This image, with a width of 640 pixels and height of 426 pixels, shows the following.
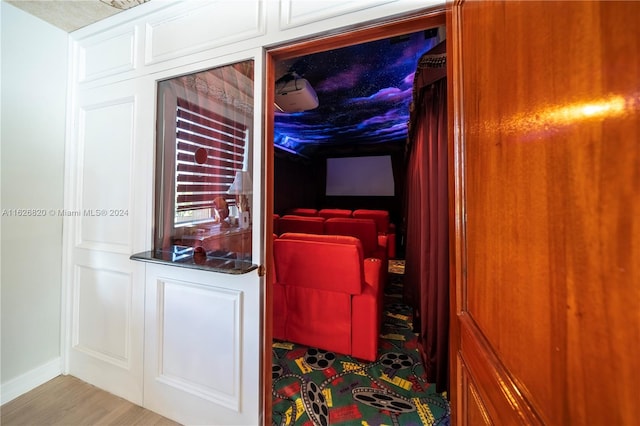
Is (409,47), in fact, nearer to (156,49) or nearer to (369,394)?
(156,49)

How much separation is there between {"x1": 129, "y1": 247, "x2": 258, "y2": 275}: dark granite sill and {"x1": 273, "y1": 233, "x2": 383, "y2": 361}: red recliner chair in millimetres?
625

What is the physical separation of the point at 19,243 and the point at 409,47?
3.26 m

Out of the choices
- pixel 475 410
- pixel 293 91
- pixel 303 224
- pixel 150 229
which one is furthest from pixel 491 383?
pixel 303 224

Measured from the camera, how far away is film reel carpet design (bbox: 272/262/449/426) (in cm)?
141

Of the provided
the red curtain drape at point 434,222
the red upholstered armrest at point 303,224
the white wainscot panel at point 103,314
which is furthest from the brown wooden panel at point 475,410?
the red upholstered armrest at point 303,224

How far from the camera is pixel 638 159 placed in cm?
25

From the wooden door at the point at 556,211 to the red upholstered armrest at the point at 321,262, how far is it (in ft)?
3.75

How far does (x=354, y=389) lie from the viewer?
5.32 ft

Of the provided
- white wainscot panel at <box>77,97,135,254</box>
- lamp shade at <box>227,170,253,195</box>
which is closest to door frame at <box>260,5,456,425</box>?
lamp shade at <box>227,170,253,195</box>

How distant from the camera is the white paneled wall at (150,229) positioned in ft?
4.12

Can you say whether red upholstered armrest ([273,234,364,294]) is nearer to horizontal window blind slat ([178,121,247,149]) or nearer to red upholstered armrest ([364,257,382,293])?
red upholstered armrest ([364,257,382,293])

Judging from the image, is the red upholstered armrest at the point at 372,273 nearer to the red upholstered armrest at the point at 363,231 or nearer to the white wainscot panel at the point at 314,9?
the red upholstered armrest at the point at 363,231

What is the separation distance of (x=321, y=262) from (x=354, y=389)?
89 centimetres

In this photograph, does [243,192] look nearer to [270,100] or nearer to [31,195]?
[270,100]
